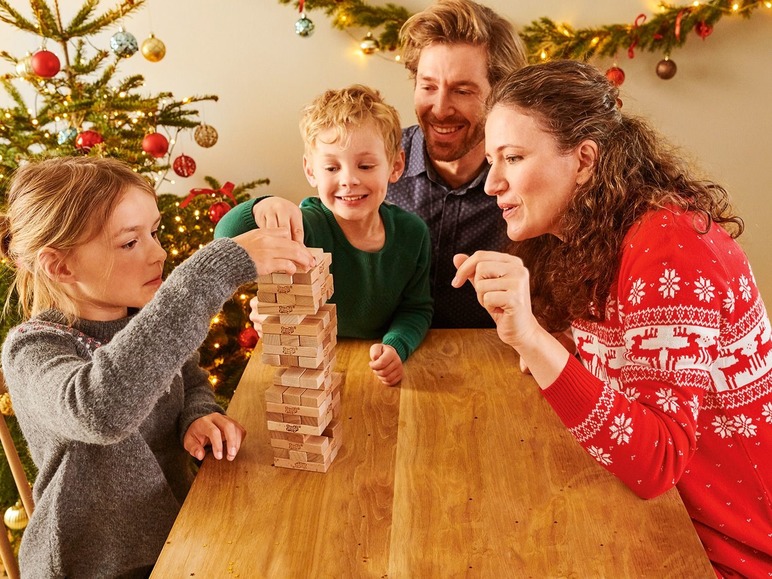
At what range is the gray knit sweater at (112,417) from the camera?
1.02 metres

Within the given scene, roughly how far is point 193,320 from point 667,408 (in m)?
0.75

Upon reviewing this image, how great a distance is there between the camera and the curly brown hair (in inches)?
49.8

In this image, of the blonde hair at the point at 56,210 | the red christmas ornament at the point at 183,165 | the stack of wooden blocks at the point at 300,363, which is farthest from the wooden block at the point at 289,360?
the red christmas ornament at the point at 183,165

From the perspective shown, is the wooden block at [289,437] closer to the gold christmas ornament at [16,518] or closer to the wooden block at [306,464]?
the wooden block at [306,464]

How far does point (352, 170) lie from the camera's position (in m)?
1.66

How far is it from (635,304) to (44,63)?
174 centimetres

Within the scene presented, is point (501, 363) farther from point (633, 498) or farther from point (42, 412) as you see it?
point (42, 412)

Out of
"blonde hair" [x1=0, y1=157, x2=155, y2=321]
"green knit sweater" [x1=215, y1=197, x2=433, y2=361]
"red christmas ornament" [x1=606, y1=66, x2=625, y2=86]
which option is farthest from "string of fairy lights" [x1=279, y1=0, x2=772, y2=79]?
"blonde hair" [x1=0, y1=157, x2=155, y2=321]

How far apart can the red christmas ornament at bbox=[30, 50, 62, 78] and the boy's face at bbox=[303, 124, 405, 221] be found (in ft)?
2.83

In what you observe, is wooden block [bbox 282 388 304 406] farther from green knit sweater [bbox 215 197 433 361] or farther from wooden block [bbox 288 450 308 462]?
green knit sweater [bbox 215 197 433 361]

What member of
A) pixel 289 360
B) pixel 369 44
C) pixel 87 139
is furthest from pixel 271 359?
pixel 369 44

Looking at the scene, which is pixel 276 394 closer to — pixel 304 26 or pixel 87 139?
pixel 87 139

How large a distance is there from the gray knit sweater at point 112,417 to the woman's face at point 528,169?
0.55m

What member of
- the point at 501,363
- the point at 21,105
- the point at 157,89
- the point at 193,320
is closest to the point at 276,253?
the point at 193,320
